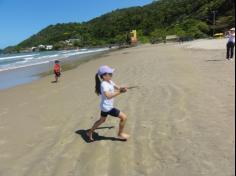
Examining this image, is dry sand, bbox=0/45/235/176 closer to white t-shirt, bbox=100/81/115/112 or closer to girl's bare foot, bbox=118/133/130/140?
girl's bare foot, bbox=118/133/130/140

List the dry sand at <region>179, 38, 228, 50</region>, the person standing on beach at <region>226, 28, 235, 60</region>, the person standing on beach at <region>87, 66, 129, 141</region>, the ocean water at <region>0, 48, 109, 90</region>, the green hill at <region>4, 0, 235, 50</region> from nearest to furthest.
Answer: the person standing on beach at <region>87, 66, 129, 141</region>
the person standing on beach at <region>226, 28, 235, 60</region>
the ocean water at <region>0, 48, 109, 90</region>
the dry sand at <region>179, 38, 228, 50</region>
the green hill at <region>4, 0, 235, 50</region>

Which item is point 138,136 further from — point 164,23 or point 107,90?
point 164,23

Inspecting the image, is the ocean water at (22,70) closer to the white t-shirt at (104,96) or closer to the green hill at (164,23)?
the white t-shirt at (104,96)

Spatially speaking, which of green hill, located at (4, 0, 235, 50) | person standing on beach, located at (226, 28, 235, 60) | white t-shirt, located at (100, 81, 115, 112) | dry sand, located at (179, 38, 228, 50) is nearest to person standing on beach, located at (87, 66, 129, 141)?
white t-shirt, located at (100, 81, 115, 112)

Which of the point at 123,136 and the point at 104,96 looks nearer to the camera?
the point at 104,96

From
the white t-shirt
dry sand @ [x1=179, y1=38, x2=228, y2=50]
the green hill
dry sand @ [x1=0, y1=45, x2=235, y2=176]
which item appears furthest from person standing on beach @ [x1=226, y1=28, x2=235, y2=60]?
the green hill

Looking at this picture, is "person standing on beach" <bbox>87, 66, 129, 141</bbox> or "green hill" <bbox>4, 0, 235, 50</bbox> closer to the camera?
"person standing on beach" <bbox>87, 66, 129, 141</bbox>

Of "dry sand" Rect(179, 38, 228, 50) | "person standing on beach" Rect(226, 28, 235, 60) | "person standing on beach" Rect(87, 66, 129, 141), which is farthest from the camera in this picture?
"dry sand" Rect(179, 38, 228, 50)

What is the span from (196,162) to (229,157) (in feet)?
1.37

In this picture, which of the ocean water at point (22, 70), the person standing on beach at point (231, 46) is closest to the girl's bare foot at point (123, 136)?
the person standing on beach at point (231, 46)

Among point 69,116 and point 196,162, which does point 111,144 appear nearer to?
point 196,162

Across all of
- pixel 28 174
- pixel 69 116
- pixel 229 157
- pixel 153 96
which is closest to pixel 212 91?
pixel 153 96

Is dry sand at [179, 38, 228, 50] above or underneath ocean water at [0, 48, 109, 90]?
above

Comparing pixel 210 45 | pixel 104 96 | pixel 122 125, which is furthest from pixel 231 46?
pixel 210 45
